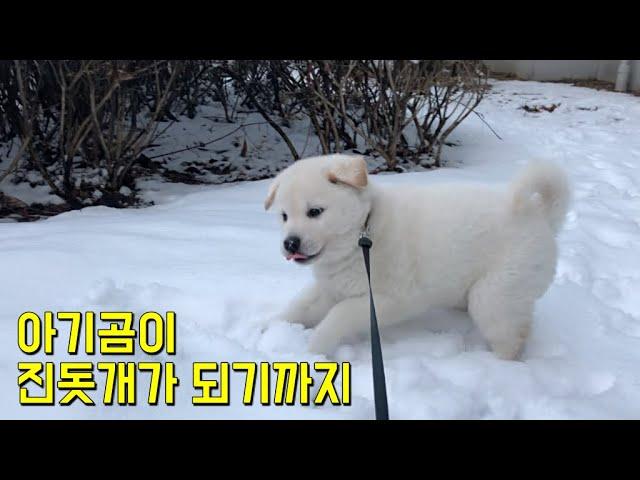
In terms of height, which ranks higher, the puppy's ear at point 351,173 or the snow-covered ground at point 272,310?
the puppy's ear at point 351,173

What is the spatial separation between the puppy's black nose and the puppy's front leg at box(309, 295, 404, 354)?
302 mm

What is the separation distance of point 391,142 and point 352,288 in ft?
10.9

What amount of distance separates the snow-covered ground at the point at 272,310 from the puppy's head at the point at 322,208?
384 mm

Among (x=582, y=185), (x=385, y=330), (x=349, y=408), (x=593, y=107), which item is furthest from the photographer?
(x=593, y=107)

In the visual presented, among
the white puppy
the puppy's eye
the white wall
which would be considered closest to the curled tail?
the white puppy

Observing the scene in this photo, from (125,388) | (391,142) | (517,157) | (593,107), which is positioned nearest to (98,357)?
(125,388)

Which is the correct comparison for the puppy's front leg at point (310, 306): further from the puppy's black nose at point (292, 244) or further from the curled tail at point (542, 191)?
the curled tail at point (542, 191)

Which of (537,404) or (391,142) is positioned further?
(391,142)

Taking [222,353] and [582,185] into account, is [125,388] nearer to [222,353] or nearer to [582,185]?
[222,353]

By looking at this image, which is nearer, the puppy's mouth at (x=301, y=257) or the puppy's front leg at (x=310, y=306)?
the puppy's mouth at (x=301, y=257)

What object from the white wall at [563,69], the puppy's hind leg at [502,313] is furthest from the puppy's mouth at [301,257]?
the white wall at [563,69]

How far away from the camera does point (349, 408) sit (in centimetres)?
151

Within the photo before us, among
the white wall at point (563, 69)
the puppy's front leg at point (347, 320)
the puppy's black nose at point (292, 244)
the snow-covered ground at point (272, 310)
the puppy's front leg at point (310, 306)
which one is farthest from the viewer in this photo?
the white wall at point (563, 69)

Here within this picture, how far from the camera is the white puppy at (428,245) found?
179 cm
